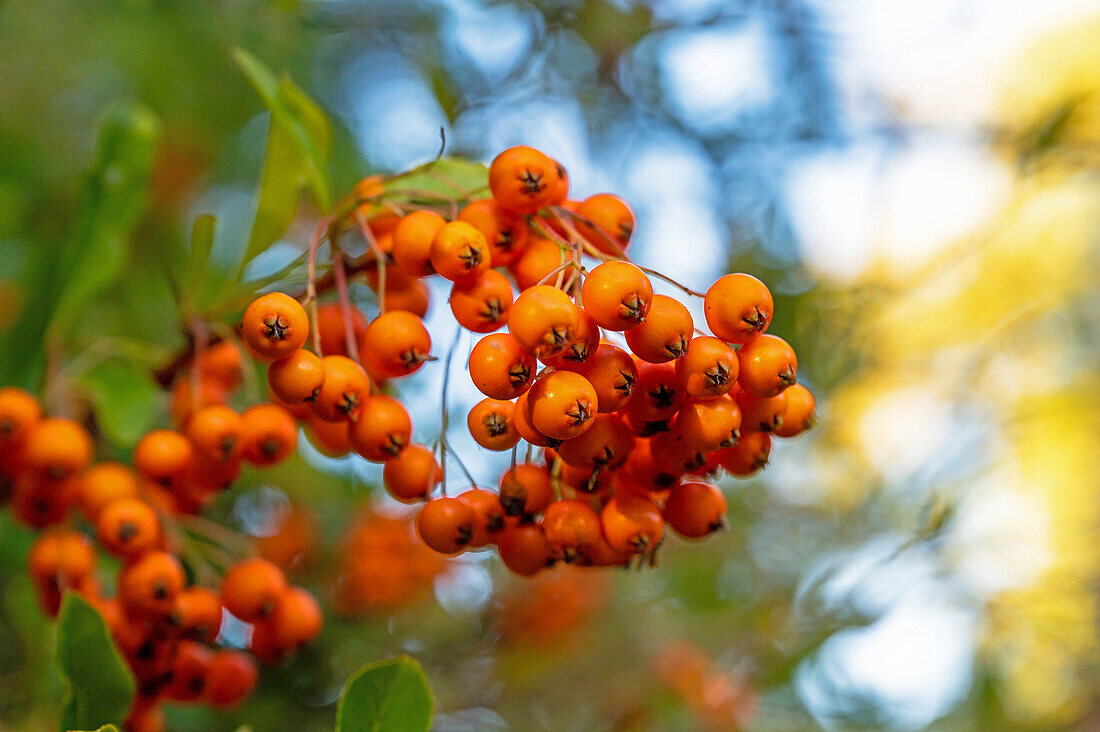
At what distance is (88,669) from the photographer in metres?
1.11

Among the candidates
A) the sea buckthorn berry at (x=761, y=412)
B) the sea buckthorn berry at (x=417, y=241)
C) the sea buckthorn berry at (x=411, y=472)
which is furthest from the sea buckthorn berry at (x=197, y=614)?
the sea buckthorn berry at (x=761, y=412)

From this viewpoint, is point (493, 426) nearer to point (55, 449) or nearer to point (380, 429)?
point (380, 429)

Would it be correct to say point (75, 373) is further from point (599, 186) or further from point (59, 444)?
point (599, 186)

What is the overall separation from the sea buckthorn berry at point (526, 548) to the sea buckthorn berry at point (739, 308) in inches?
13.2

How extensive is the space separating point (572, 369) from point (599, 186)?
186 cm

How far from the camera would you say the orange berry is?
111cm

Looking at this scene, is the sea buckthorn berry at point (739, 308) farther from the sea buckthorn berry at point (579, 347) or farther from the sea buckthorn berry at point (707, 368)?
the sea buckthorn berry at point (579, 347)

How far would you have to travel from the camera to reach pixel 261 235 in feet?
4.78

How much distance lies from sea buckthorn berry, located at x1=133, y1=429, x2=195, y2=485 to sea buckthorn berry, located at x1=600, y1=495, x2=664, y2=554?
0.63 metres

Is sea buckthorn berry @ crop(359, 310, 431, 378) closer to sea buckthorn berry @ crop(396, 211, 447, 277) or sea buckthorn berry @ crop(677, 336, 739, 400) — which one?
sea buckthorn berry @ crop(396, 211, 447, 277)

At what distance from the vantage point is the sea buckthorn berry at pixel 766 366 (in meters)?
1.00

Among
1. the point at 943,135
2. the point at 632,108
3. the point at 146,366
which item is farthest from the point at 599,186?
the point at 146,366

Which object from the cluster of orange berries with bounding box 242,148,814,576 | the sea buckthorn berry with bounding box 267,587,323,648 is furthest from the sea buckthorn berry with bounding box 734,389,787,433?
the sea buckthorn berry with bounding box 267,587,323,648

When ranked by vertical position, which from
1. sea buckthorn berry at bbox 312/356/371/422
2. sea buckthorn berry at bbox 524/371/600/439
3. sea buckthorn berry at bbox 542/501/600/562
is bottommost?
sea buckthorn berry at bbox 542/501/600/562
